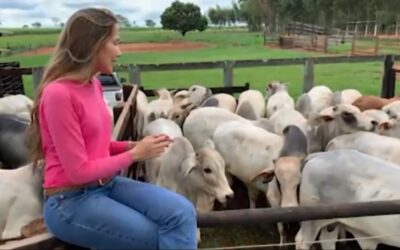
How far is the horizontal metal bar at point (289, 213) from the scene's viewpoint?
2.40m

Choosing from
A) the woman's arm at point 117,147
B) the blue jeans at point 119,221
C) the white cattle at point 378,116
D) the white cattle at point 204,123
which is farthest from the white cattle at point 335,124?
the blue jeans at point 119,221

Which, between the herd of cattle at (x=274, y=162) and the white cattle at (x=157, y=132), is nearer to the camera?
the herd of cattle at (x=274, y=162)

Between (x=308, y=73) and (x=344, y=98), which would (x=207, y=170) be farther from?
(x=308, y=73)

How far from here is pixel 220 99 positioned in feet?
29.4

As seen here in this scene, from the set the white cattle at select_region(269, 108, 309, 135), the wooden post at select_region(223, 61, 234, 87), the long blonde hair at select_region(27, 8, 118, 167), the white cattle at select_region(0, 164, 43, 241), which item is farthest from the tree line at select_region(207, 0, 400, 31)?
the long blonde hair at select_region(27, 8, 118, 167)

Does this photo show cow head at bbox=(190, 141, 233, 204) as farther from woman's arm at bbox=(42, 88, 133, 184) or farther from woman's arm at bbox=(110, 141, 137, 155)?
woman's arm at bbox=(42, 88, 133, 184)

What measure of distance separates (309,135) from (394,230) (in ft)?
7.84

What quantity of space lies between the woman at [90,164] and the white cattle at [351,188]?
242 cm

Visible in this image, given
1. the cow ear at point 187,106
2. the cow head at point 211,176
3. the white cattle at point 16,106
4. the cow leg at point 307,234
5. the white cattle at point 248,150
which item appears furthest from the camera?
the cow ear at point 187,106

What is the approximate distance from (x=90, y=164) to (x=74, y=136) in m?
0.12

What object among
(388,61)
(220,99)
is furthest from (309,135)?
(388,61)

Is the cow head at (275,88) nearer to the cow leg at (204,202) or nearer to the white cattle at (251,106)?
the white cattle at (251,106)

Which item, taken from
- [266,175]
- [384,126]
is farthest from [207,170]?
[384,126]

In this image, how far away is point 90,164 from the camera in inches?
86.2
